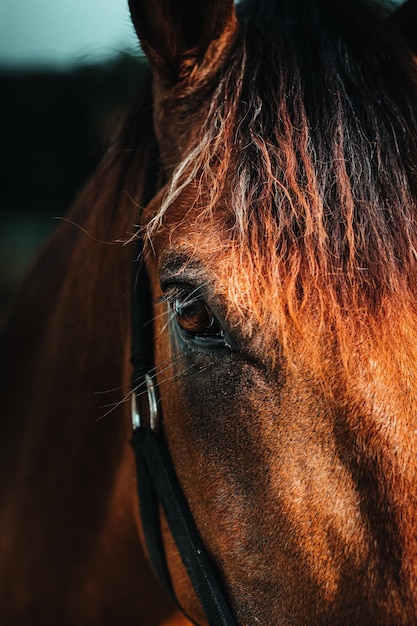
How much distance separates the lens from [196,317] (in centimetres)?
97

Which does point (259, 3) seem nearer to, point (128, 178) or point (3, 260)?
point (128, 178)

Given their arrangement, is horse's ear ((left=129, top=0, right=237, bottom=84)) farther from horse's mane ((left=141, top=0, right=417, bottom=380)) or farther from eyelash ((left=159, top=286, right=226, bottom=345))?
eyelash ((left=159, top=286, right=226, bottom=345))

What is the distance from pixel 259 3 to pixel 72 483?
1.15 meters

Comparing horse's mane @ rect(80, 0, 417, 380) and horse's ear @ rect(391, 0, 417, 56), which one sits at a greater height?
horse's ear @ rect(391, 0, 417, 56)

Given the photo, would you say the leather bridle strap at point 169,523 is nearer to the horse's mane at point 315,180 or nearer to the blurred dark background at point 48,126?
the horse's mane at point 315,180

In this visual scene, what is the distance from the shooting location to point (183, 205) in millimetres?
1037

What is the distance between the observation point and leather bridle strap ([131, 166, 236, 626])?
1.03 m

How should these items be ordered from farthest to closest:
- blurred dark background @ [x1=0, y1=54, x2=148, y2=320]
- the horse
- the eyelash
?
blurred dark background @ [x1=0, y1=54, x2=148, y2=320] < the eyelash < the horse

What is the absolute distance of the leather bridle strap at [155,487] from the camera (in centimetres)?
Answer: 103

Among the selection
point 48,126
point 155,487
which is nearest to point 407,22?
point 155,487

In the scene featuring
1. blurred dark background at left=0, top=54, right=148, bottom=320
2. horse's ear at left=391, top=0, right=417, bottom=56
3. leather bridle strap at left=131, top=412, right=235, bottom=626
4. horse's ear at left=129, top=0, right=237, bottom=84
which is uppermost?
blurred dark background at left=0, top=54, right=148, bottom=320

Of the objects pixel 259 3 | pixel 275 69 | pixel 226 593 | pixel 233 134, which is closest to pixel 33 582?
pixel 226 593

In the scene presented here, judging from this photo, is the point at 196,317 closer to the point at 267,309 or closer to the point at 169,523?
the point at 267,309

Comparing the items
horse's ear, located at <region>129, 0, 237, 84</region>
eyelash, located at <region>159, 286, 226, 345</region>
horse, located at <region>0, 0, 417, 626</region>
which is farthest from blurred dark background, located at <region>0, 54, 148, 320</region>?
eyelash, located at <region>159, 286, 226, 345</region>
